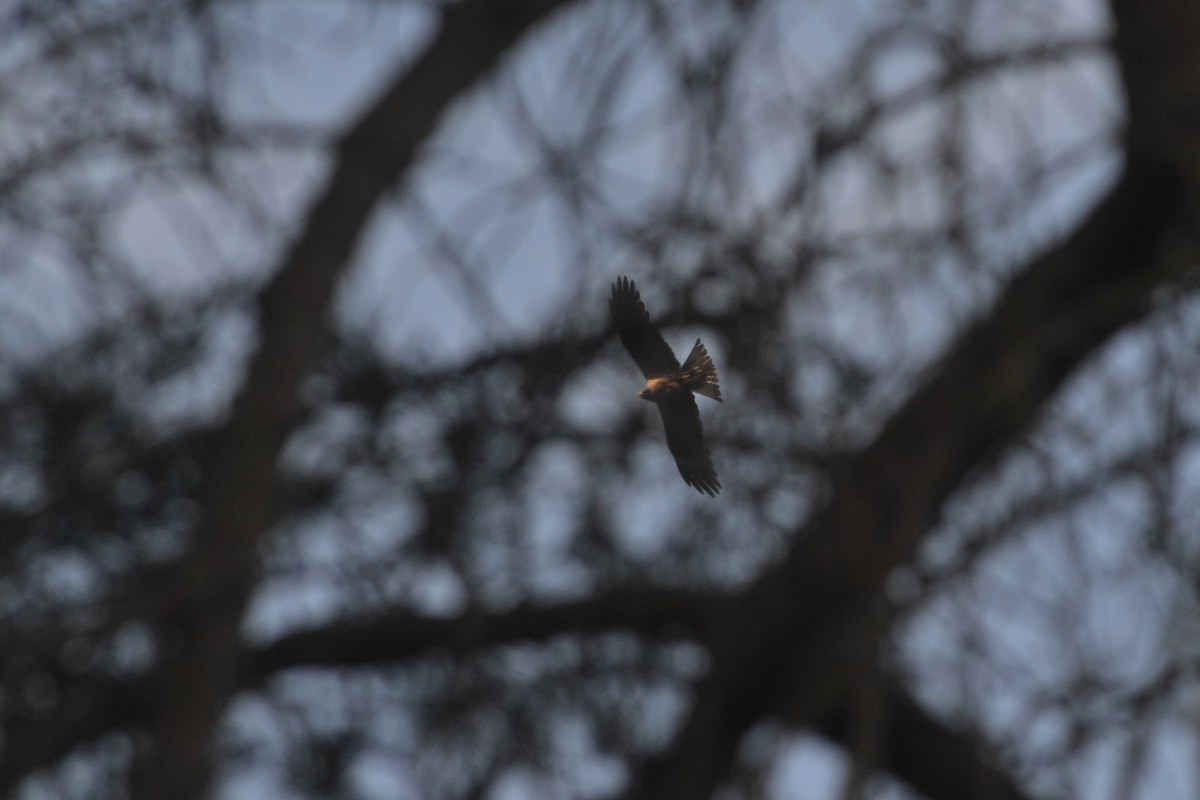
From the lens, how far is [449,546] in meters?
2.44

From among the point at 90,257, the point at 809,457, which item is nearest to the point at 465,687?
the point at 809,457

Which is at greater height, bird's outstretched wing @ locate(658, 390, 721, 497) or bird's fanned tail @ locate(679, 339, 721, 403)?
bird's fanned tail @ locate(679, 339, 721, 403)

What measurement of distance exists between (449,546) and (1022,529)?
91cm

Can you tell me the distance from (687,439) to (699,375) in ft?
0.13

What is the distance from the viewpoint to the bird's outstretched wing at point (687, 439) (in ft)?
1.54

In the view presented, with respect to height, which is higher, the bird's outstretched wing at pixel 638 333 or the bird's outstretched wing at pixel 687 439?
the bird's outstretched wing at pixel 638 333

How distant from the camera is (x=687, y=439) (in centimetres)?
47

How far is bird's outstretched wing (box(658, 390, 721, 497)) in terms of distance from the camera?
0.47 meters

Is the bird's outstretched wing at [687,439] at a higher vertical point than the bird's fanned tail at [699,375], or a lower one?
lower

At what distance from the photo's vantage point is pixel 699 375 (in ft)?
1.64

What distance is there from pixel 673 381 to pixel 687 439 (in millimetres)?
20

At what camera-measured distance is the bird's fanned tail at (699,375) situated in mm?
485

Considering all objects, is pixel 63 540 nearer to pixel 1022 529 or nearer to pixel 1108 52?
pixel 1022 529

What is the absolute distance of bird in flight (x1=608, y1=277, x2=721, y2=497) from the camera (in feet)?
1.54
